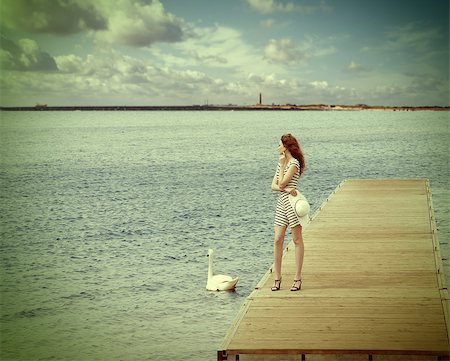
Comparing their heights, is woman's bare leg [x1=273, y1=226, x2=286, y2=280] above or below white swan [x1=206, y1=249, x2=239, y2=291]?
above

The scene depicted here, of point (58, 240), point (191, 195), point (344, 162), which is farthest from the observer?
point (344, 162)

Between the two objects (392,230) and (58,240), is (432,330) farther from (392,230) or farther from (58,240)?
(58,240)

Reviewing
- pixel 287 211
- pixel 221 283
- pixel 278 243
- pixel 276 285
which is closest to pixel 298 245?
pixel 278 243

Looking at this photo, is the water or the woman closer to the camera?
the woman

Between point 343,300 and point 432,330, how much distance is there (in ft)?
5.88

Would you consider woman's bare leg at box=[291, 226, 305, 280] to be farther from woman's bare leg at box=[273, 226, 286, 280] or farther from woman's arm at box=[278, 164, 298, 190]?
woman's arm at box=[278, 164, 298, 190]

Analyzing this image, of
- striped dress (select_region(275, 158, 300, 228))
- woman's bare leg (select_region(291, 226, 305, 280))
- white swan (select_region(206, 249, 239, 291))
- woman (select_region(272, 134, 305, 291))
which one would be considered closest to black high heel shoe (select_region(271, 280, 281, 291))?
woman's bare leg (select_region(291, 226, 305, 280))

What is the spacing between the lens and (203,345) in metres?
12.5

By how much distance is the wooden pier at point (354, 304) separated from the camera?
909 centimetres

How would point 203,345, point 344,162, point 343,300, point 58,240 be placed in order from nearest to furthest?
1. point 343,300
2. point 203,345
3. point 58,240
4. point 344,162

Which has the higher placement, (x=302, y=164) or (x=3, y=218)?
(x=302, y=164)

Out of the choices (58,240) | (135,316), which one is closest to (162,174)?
(58,240)

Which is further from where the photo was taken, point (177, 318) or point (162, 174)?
point (162, 174)

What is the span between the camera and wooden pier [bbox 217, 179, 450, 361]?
358 inches
